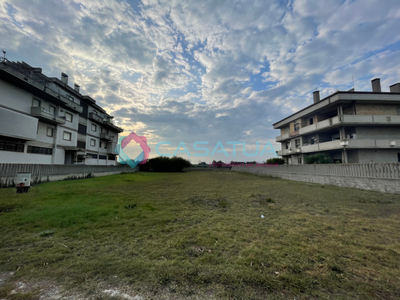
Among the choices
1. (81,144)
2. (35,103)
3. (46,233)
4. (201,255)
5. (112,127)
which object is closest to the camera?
(201,255)

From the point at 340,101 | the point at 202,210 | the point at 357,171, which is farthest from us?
the point at 340,101

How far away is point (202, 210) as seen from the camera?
5.50m

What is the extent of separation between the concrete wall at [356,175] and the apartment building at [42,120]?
2606cm

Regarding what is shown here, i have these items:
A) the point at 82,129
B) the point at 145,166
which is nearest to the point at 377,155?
the point at 82,129

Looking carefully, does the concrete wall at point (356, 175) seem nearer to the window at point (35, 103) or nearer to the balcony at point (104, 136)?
the window at point (35, 103)

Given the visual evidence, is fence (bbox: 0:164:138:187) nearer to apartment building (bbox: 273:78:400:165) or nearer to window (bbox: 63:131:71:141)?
window (bbox: 63:131:71:141)

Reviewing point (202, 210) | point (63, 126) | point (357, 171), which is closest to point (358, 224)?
point (202, 210)

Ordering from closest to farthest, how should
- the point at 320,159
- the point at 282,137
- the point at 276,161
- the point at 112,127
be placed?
the point at 320,159 → the point at 282,137 → the point at 276,161 → the point at 112,127

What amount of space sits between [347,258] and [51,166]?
18178mm

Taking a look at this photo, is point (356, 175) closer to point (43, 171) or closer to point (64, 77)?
point (43, 171)

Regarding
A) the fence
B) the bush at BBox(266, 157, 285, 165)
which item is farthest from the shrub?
the bush at BBox(266, 157, 285, 165)

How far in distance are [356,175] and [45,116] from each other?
27.6m

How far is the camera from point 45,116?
18.2 m

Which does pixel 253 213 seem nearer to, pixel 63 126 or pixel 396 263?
pixel 396 263
